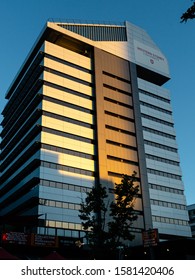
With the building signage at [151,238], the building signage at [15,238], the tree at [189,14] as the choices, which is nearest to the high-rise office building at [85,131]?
the building signage at [15,238]

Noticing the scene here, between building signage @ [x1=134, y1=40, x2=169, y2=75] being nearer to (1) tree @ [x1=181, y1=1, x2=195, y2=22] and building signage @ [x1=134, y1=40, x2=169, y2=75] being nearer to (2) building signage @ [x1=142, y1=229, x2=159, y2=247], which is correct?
(2) building signage @ [x1=142, y1=229, x2=159, y2=247]

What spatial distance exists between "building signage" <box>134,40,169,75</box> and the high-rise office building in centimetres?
34

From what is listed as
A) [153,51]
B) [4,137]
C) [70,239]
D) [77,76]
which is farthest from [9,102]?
[70,239]

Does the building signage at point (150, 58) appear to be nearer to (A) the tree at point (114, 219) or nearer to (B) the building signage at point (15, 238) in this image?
(B) the building signage at point (15, 238)

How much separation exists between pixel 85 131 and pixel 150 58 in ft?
114

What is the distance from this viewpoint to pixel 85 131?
74.4 metres

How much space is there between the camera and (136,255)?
191 ft

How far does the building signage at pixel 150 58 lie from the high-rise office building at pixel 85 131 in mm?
337

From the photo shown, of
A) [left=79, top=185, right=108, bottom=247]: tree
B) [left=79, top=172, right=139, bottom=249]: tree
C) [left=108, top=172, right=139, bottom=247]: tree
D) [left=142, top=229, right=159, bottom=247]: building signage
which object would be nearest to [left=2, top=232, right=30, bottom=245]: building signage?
[left=79, top=185, right=108, bottom=247]: tree

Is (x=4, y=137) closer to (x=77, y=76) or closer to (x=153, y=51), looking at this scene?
(x=77, y=76)

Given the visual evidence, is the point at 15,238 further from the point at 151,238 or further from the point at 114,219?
the point at 114,219

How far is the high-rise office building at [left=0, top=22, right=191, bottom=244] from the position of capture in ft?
218

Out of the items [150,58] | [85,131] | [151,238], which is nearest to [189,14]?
[151,238]

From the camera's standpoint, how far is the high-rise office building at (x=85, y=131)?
218ft
